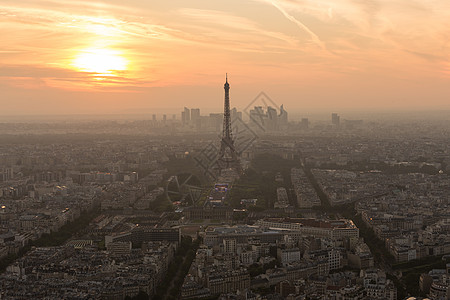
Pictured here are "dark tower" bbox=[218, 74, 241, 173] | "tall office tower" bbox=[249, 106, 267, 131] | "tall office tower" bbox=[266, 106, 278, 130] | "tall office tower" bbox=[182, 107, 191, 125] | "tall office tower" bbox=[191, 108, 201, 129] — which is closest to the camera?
"dark tower" bbox=[218, 74, 241, 173]

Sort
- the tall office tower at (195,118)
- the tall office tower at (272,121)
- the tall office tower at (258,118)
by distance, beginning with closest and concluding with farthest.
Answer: the tall office tower at (258,118), the tall office tower at (272,121), the tall office tower at (195,118)

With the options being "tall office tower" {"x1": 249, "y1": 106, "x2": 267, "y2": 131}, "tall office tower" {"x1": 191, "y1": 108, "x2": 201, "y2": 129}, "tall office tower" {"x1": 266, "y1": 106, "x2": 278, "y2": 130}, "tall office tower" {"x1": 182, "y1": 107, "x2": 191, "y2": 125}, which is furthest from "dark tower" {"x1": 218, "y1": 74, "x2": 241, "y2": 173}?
"tall office tower" {"x1": 182, "y1": 107, "x2": 191, "y2": 125}

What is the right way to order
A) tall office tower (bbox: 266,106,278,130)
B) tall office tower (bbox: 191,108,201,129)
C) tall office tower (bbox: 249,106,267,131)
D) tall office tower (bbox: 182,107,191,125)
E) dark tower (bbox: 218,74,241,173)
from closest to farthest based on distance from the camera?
dark tower (bbox: 218,74,241,173)
tall office tower (bbox: 249,106,267,131)
tall office tower (bbox: 266,106,278,130)
tall office tower (bbox: 191,108,201,129)
tall office tower (bbox: 182,107,191,125)

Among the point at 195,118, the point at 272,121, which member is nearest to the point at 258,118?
the point at 272,121

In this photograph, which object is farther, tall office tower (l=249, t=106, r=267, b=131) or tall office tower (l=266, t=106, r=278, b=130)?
tall office tower (l=266, t=106, r=278, b=130)

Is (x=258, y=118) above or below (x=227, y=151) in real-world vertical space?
above

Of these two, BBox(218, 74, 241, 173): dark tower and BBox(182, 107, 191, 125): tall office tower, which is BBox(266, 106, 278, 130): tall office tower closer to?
BBox(182, 107, 191, 125): tall office tower

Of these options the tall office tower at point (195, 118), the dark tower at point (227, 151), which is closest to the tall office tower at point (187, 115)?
the tall office tower at point (195, 118)

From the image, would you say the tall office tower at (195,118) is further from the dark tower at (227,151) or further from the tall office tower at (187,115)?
the dark tower at (227,151)

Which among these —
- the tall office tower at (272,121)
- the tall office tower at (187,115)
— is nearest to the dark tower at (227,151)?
the tall office tower at (272,121)

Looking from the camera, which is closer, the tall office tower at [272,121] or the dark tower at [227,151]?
the dark tower at [227,151]

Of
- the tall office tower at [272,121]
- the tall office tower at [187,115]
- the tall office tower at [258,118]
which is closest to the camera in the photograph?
the tall office tower at [258,118]

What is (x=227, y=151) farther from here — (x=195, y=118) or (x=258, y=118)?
(x=195, y=118)
